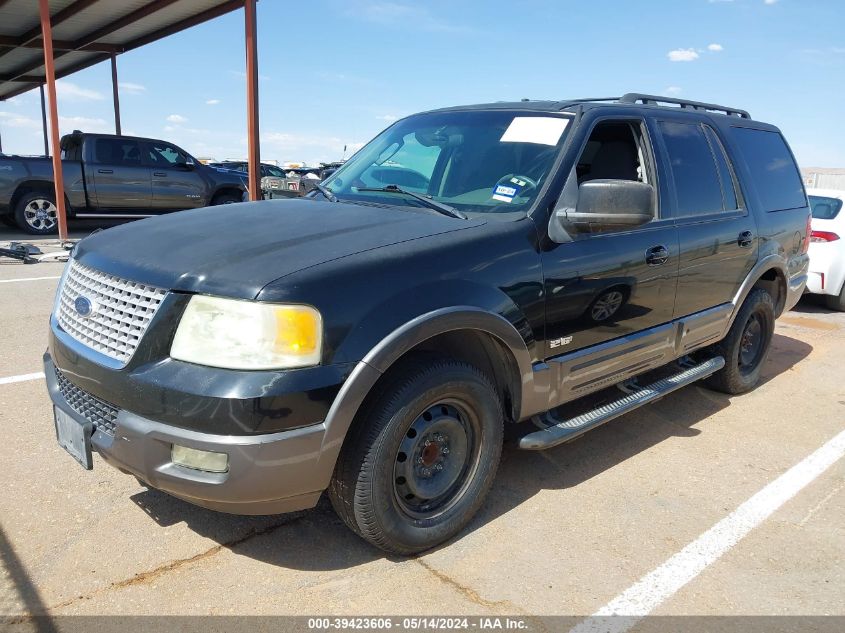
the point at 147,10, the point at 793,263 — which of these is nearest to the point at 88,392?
the point at 793,263

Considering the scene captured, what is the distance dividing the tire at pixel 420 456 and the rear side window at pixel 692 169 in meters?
1.95

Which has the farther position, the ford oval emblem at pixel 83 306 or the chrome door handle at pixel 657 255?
the chrome door handle at pixel 657 255

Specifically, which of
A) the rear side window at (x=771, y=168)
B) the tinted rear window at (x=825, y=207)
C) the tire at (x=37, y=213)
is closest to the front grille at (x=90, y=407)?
the rear side window at (x=771, y=168)

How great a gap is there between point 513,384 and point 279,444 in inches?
47.6

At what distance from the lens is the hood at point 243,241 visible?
2430mm

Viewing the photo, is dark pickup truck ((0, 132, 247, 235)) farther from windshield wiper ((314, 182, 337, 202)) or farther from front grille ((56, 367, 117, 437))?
front grille ((56, 367, 117, 437))

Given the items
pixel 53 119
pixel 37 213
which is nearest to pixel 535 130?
pixel 53 119

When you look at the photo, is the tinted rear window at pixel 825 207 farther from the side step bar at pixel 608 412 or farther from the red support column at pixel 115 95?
the red support column at pixel 115 95

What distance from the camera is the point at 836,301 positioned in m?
8.82

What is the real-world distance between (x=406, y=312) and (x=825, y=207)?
26.7 ft

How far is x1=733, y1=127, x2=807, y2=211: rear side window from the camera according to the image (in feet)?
15.7

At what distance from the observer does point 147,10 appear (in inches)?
532

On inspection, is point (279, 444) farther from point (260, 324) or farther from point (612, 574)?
point (612, 574)

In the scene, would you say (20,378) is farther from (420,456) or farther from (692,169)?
(692,169)
